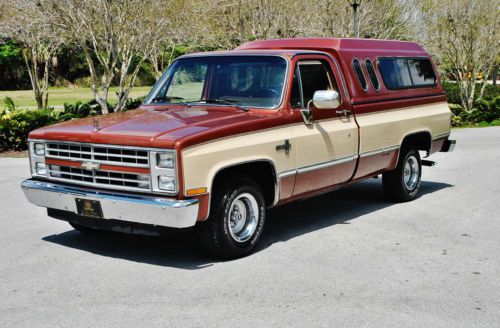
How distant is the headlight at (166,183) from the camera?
591cm

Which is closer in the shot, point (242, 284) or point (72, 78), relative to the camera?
point (242, 284)

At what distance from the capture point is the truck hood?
598cm

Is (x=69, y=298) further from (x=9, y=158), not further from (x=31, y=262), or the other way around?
(x=9, y=158)

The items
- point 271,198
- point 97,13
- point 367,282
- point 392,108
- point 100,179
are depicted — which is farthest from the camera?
point 97,13

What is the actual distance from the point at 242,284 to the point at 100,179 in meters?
1.62

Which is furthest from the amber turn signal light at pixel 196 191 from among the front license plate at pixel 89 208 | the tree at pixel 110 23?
the tree at pixel 110 23

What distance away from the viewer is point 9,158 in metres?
14.0

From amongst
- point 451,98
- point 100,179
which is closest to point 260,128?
point 100,179

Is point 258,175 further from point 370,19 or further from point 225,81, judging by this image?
point 370,19

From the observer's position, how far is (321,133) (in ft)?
24.3

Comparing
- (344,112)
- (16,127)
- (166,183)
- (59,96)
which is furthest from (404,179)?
(59,96)

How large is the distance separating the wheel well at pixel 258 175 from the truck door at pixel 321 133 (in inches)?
12.2

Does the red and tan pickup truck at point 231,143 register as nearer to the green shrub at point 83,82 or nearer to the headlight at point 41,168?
the headlight at point 41,168

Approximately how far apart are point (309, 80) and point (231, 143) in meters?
1.58
